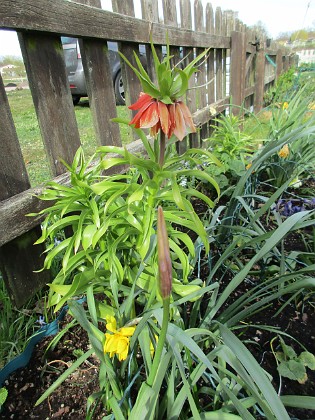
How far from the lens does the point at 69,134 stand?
4.81 feet

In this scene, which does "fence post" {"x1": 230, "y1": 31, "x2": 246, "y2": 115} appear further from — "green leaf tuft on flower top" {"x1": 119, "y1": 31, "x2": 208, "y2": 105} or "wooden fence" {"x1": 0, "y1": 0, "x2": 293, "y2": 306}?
"green leaf tuft on flower top" {"x1": 119, "y1": 31, "x2": 208, "y2": 105}

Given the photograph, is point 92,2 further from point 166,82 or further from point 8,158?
point 166,82

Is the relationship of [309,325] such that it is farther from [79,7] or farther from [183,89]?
[79,7]

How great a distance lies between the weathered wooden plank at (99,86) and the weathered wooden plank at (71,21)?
0.25 ft

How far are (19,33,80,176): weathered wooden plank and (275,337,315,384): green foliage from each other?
1.21 m

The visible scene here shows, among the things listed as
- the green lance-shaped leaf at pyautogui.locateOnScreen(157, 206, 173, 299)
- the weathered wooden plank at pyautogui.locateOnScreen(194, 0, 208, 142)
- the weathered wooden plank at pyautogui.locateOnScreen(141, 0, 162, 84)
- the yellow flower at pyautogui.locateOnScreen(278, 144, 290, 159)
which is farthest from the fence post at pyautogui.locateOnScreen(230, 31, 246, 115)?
the green lance-shaped leaf at pyautogui.locateOnScreen(157, 206, 173, 299)

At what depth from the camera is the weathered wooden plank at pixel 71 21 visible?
108 cm

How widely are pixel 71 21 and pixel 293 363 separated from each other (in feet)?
5.35

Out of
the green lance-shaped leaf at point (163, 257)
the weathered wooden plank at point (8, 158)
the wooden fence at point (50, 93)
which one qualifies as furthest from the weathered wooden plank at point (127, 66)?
the green lance-shaped leaf at point (163, 257)

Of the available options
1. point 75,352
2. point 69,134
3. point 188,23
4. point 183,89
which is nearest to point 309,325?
point 75,352

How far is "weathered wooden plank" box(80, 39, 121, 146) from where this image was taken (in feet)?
5.11

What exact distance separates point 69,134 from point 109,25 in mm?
645

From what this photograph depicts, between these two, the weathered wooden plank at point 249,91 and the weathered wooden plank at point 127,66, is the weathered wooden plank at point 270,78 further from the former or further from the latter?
the weathered wooden plank at point 127,66

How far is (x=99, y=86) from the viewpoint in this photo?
1641mm
